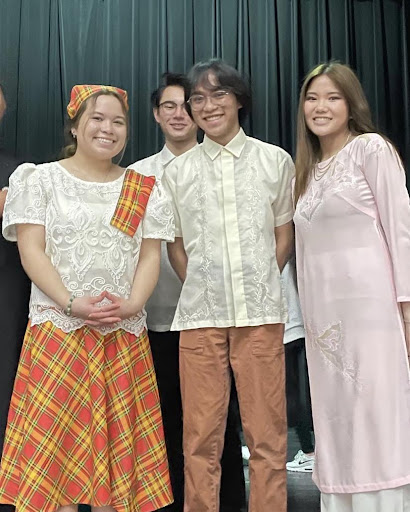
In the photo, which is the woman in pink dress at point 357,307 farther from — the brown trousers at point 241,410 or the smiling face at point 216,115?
the smiling face at point 216,115

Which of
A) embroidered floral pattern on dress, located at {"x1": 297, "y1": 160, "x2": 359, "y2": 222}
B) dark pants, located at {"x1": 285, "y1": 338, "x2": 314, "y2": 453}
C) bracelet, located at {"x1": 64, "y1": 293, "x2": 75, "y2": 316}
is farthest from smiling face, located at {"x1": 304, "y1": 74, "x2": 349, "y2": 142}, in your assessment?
dark pants, located at {"x1": 285, "y1": 338, "x2": 314, "y2": 453}

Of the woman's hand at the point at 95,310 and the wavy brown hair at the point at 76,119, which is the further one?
the wavy brown hair at the point at 76,119

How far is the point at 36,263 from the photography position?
6.15 ft

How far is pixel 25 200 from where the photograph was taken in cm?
190

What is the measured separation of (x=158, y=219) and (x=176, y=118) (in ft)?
1.98

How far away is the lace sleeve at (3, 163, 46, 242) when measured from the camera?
189cm

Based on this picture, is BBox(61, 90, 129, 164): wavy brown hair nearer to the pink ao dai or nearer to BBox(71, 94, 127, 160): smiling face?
BBox(71, 94, 127, 160): smiling face

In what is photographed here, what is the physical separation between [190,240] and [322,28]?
1.92 meters

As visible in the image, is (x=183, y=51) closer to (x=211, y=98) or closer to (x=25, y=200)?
(x=211, y=98)

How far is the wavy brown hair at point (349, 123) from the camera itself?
197 centimetres

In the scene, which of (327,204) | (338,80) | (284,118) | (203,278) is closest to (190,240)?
(203,278)

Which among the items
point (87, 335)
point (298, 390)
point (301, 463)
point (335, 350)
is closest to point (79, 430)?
point (87, 335)

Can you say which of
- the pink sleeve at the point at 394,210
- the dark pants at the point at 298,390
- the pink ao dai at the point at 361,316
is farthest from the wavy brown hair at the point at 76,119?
the dark pants at the point at 298,390

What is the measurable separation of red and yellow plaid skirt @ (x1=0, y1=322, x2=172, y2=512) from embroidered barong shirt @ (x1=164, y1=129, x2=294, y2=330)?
0.89ft
